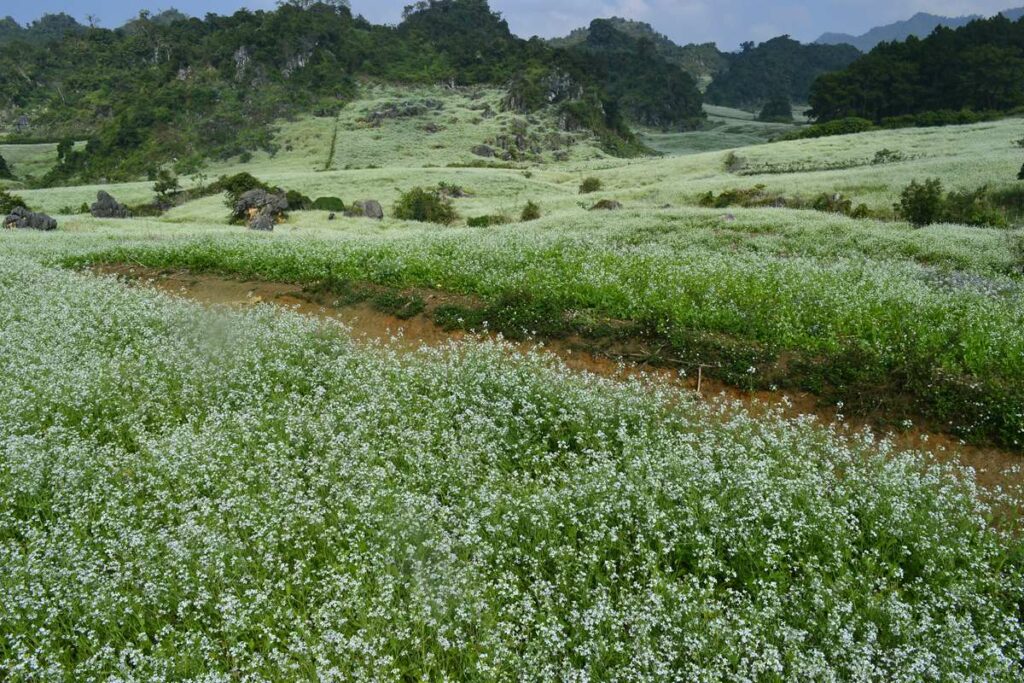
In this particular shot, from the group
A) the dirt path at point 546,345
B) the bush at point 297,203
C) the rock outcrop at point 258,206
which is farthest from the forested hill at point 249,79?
the dirt path at point 546,345

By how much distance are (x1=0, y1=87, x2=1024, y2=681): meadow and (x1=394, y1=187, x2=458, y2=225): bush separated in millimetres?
30968

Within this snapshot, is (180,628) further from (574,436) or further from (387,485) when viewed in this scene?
(574,436)

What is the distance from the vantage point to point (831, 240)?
2347 cm

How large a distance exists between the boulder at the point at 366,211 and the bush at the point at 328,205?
4834 millimetres

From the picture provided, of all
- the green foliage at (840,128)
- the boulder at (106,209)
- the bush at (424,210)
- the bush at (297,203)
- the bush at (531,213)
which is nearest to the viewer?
the bush at (531,213)

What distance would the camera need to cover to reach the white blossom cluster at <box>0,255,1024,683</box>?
5.25 meters

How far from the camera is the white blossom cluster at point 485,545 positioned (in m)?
5.25

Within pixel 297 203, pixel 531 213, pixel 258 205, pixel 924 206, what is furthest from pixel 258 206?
pixel 924 206

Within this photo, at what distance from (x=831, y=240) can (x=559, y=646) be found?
74.6ft

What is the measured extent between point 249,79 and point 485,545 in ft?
530

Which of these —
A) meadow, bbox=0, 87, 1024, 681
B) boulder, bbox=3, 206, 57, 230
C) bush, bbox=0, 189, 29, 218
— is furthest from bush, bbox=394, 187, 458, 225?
meadow, bbox=0, 87, 1024, 681

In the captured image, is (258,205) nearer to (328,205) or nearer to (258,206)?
(258,206)

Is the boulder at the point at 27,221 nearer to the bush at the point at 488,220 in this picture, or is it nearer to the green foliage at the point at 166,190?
the green foliage at the point at 166,190

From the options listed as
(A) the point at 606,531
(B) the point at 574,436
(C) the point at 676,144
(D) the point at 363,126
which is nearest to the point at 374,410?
(B) the point at 574,436
